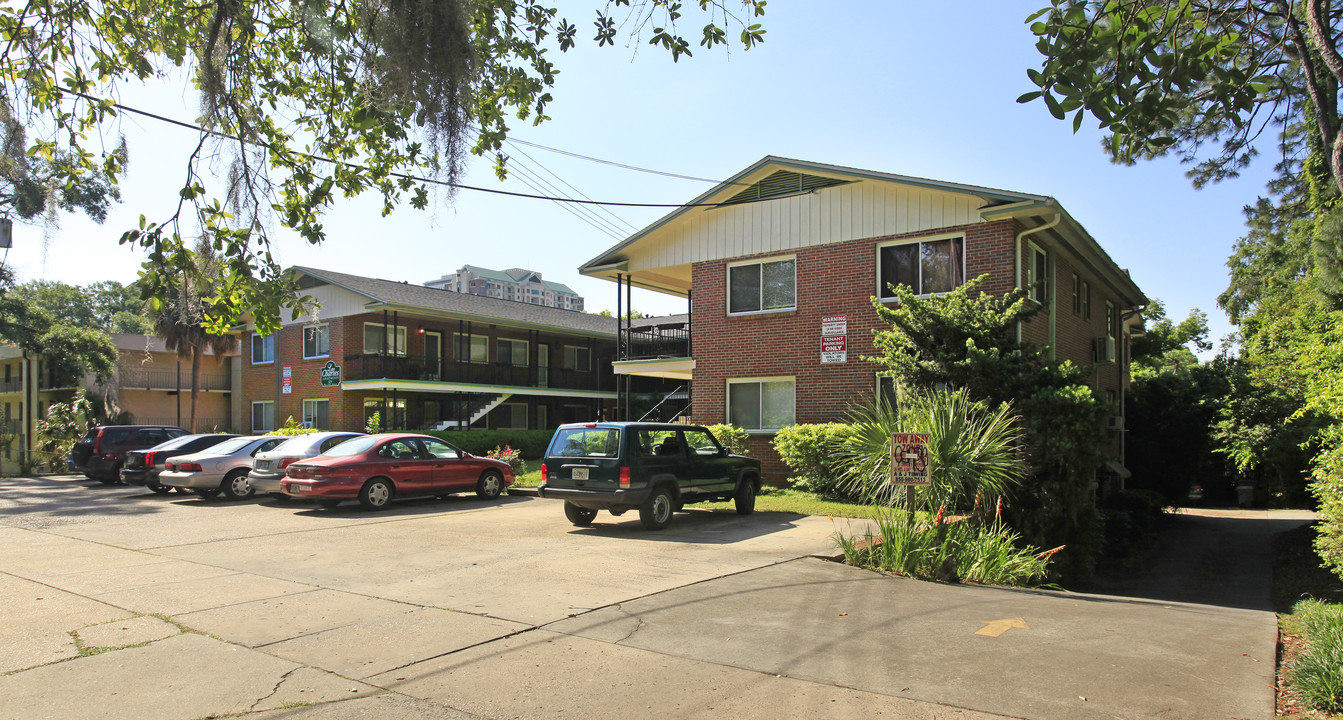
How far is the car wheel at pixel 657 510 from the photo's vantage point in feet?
39.9

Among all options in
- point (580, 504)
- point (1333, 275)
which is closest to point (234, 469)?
point (580, 504)

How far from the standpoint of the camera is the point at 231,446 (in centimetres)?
1827

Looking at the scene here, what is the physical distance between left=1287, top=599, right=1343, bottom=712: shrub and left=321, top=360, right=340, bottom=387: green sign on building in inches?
1198

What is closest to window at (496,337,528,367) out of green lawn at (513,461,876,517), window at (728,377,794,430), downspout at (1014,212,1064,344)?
window at (728,377,794,430)

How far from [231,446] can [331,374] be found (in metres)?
→ 13.6

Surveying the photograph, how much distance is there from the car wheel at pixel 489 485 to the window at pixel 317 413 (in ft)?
56.4

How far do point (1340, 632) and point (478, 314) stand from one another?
2984 cm

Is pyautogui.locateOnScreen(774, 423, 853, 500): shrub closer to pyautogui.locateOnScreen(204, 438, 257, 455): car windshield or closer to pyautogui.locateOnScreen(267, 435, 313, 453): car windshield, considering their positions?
pyautogui.locateOnScreen(267, 435, 313, 453): car windshield

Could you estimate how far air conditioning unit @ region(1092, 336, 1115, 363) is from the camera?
22.4 metres

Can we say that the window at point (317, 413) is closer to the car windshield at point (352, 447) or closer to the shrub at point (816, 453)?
the car windshield at point (352, 447)

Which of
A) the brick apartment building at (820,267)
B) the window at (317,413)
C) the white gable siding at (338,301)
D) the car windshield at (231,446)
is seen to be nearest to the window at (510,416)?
the window at (317,413)

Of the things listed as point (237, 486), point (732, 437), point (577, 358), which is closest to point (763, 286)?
point (732, 437)

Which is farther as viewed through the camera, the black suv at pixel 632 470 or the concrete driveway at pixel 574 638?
the black suv at pixel 632 470

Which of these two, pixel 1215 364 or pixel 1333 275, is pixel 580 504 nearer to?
pixel 1333 275
